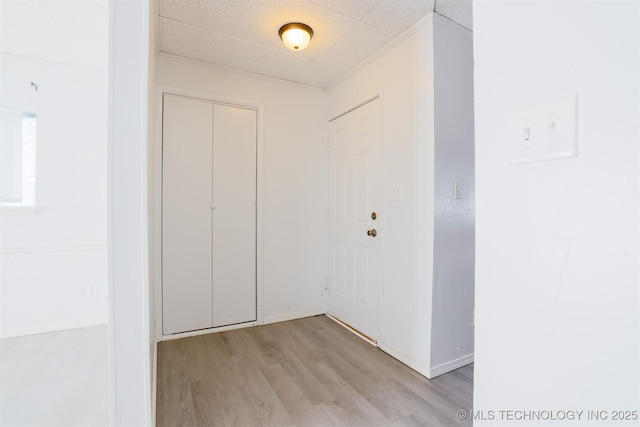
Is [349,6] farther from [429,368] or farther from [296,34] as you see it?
[429,368]

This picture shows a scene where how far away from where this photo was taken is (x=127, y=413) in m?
1.00

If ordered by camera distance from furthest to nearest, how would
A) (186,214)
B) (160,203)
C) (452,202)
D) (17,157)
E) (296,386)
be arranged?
(17,157) < (186,214) < (160,203) < (452,202) < (296,386)

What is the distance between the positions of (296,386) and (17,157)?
3125 millimetres

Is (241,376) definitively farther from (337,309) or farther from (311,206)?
(311,206)

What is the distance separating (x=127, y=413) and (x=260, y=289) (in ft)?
5.91

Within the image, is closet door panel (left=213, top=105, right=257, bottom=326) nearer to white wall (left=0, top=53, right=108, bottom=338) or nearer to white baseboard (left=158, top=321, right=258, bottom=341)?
white baseboard (left=158, top=321, right=258, bottom=341)

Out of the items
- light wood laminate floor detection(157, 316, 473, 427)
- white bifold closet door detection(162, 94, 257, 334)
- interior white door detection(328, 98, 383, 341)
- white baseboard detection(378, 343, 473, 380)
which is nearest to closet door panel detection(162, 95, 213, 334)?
white bifold closet door detection(162, 94, 257, 334)

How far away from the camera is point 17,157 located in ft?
8.72

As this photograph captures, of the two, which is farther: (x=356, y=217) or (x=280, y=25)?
(x=356, y=217)

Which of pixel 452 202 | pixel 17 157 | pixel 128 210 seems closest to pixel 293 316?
pixel 452 202

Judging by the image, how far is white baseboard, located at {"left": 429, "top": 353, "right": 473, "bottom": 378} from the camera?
194 cm

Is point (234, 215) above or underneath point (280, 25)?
underneath

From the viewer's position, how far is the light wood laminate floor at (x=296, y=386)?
1.56m
